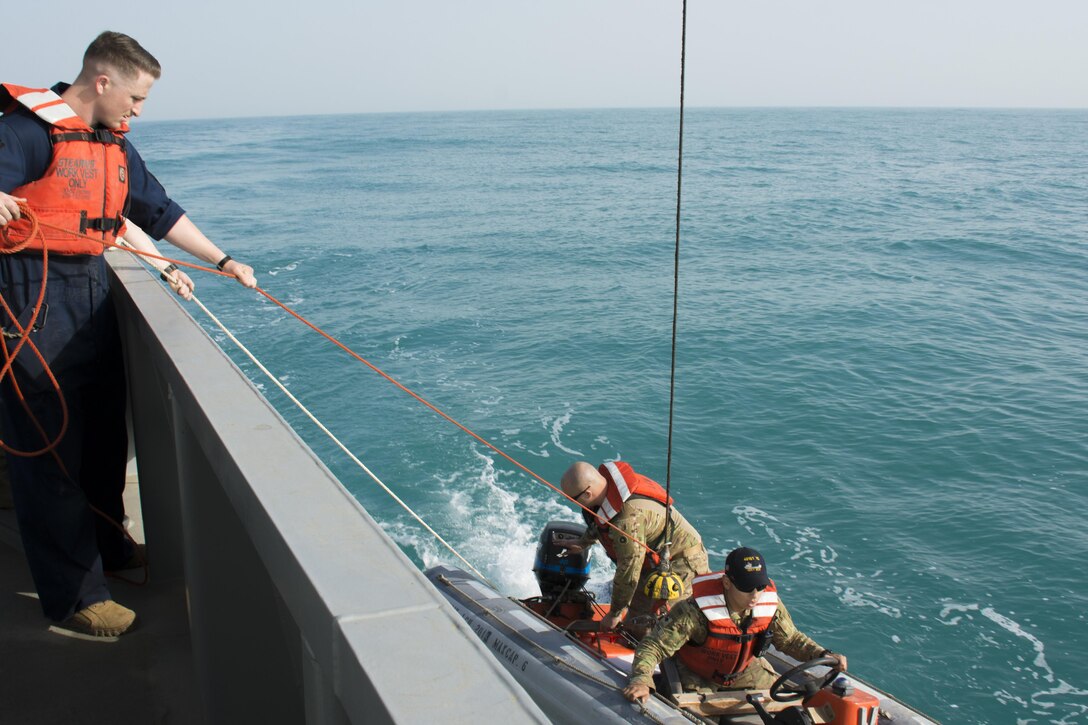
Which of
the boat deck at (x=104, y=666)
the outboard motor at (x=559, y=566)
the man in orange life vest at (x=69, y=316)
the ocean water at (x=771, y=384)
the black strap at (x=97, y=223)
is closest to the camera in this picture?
the boat deck at (x=104, y=666)

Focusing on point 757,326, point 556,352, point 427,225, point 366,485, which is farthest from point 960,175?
point 366,485

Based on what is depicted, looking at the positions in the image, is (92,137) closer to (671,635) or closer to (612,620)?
(671,635)

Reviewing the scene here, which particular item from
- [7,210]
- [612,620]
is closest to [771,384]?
[612,620]

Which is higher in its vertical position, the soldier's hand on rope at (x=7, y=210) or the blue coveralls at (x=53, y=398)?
the soldier's hand on rope at (x=7, y=210)

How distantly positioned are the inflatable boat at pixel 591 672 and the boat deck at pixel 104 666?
1491 millimetres

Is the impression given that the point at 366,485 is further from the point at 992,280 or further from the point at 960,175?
the point at 960,175

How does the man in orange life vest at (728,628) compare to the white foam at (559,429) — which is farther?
the white foam at (559,429)

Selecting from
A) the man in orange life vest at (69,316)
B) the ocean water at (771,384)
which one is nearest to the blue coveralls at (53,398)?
the man in orange life vest at (69,316)

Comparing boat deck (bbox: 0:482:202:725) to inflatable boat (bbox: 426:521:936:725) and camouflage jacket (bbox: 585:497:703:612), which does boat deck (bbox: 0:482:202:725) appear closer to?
inflatable boat (bbox: 426:521:936:725)

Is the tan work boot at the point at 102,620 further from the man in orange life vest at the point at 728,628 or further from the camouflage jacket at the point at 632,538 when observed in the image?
the camouflage jacket at the point at 632,538

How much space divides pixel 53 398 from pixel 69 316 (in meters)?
0.27

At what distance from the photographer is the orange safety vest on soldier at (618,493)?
235 inches

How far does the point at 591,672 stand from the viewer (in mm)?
5754

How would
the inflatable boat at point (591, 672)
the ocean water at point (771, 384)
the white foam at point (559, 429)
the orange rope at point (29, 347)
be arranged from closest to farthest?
the orange rope at point (29, 347) < the inflatable boat at point (591, 672) < the ocean water at point (771, 384) < the white foam at point (559, 429)
